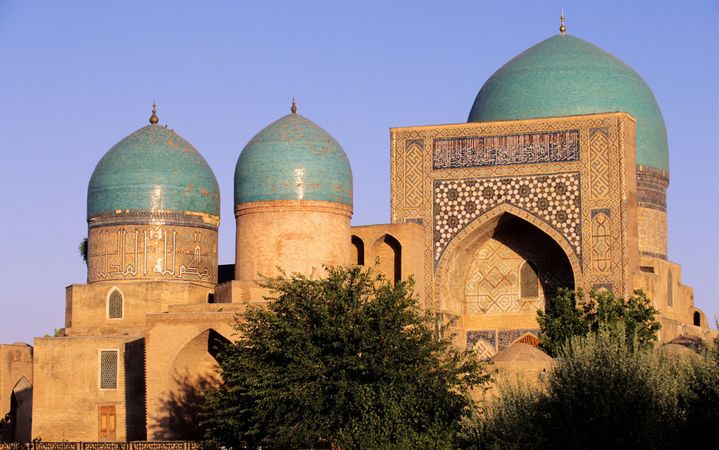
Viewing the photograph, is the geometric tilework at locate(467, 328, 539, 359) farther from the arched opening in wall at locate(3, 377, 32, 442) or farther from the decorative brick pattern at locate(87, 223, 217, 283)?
the arched opening in wall at locate(3, 377, 32, 442)

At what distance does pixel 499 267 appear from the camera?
27.5 m

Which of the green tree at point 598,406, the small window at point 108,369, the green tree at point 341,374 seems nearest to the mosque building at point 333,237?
the small window at point 108,369

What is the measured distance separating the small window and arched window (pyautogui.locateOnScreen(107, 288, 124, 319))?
0.83 meters

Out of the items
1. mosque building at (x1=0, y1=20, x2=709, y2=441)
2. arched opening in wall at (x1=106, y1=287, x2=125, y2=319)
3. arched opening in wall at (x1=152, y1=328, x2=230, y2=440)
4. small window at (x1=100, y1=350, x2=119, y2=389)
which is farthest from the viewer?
arched opening in wall at (x1=106, y1=287, x2=125, y2=319)

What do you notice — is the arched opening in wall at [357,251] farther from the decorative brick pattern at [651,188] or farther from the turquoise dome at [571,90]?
the decorative brick pattern at [651,188]

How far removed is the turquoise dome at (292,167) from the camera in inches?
1000

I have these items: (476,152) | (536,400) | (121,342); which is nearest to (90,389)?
(121,342)

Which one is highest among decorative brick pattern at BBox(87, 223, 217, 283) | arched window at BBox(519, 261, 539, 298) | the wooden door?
decorative brick pattern at BBox(87, 223, 217, 283)

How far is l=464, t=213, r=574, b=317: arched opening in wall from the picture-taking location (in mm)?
27062

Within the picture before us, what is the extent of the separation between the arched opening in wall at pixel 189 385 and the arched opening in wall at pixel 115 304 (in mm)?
2020

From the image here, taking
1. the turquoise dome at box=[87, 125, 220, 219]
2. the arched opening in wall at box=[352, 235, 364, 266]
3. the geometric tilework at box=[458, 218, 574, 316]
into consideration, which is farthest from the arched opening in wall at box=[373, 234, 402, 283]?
the turquoise dome at box=[87, 125, 220, 219]

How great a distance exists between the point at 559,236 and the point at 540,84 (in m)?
3.63

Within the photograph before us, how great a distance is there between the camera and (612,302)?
81.9 ft

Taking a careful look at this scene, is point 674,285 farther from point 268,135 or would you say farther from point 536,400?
point 536,400
